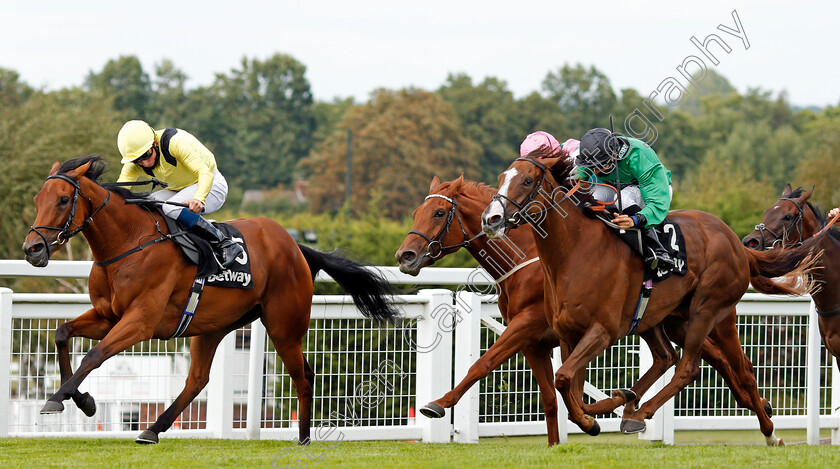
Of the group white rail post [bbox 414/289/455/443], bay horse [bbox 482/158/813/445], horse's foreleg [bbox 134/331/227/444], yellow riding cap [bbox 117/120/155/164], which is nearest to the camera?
bay horse [bbox 482/158/813/445]

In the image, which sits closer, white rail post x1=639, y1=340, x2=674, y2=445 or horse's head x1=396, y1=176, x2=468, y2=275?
horse's head x1=396, y1=176, x2=468, y2=275

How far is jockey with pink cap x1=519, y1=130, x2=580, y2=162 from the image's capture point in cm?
561

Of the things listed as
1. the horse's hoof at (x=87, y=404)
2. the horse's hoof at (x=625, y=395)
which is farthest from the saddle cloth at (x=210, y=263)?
the horse's hoof at (x=625, y=395)

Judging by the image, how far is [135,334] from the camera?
5.59m

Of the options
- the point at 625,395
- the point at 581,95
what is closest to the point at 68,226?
the point at 625,395

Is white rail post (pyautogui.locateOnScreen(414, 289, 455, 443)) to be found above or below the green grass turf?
above

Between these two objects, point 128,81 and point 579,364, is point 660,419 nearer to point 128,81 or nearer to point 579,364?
point 579,364

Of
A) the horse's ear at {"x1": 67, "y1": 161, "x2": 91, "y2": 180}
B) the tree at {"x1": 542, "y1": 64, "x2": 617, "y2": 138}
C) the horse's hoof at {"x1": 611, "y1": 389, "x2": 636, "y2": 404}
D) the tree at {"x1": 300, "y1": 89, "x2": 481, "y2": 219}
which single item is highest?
the tree at {"x1": 542, "y1": 64, "x2": 617, "y2": 138}

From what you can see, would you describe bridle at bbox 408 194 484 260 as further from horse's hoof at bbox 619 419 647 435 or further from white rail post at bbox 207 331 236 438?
white rail post at bbox 207 331 236 438

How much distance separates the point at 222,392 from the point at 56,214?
6.40 feet

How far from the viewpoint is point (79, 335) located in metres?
5.75

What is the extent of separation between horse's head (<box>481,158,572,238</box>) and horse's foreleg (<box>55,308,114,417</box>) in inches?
89.1

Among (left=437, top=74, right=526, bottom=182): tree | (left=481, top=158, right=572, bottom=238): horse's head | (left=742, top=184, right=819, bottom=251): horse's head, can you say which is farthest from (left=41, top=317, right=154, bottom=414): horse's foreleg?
(left=437, top=74, right=526, bottom=182): tree

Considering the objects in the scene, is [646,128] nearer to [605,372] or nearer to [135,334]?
[605,372]
